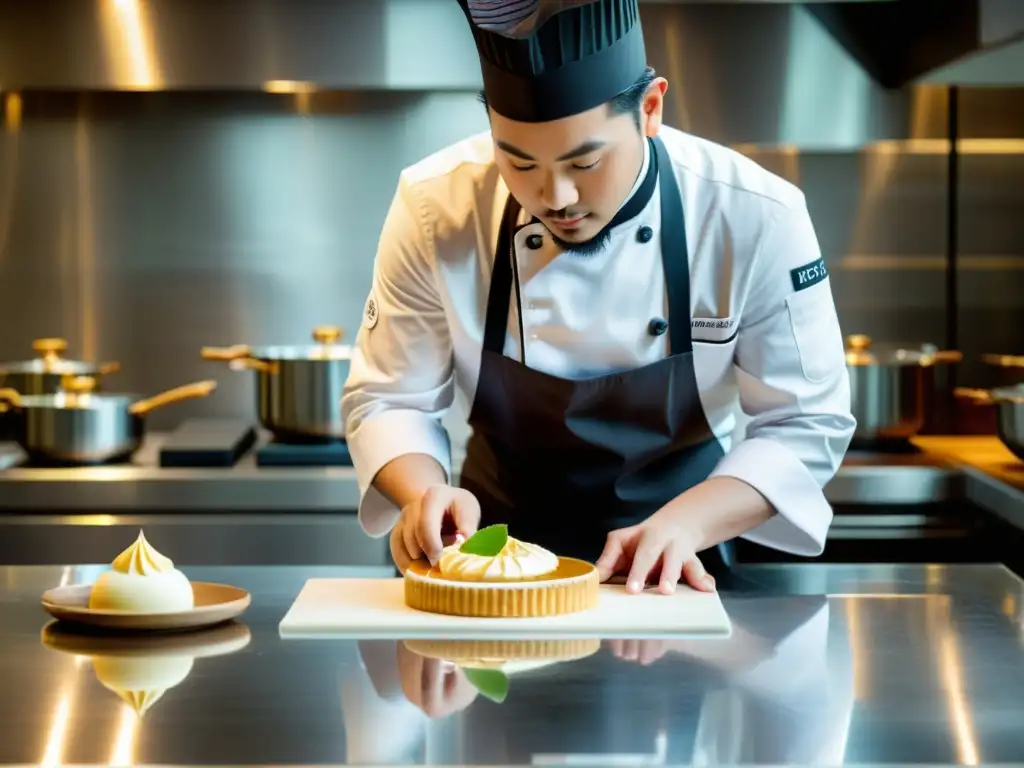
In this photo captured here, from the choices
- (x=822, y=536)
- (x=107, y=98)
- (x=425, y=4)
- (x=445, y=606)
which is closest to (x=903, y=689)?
(x=445, y=606)

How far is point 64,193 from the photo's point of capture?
343 centimetres

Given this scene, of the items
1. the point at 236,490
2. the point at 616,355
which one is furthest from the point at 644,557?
the point at 236,490

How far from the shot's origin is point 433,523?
1.68m

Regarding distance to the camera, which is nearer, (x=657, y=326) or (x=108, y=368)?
(x=657, y=326)

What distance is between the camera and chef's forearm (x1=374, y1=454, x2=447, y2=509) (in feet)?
6.10

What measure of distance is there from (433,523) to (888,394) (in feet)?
5.33

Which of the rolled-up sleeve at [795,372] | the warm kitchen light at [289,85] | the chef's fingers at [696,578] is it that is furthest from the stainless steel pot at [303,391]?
the chef's fingers at [696,578]

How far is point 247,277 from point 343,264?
23cm

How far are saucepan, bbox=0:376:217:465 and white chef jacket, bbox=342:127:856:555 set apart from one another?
1009 mm

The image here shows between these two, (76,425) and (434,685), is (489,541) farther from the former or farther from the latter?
(76,425)

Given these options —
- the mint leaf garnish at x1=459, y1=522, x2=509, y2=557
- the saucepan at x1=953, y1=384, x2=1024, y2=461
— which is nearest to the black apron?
the mint leaf garnish at x1=459, y1=522, x2=509, y2=557

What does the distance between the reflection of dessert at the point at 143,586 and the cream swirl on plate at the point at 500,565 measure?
27cm

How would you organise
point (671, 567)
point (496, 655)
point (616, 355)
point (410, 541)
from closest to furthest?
point (496, 655)
point (671, 567)
point (410, 541)
point (616, 355)

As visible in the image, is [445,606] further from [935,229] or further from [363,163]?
[935,229]
